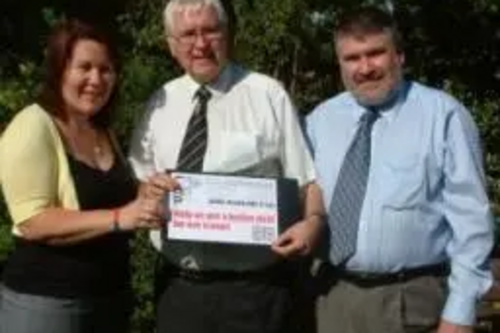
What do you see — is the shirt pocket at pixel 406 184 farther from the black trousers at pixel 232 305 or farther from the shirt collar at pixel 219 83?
the shirt collar at pixel 219 83

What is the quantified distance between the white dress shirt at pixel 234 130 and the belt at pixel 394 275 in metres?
0.40

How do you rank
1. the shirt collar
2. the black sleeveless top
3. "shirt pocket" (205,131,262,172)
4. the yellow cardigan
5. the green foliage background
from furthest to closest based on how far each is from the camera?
the green foliage background, the shirt collar, "shirt pocket" (205,131,262,172), the black sleeveless top, the yellow cardigan

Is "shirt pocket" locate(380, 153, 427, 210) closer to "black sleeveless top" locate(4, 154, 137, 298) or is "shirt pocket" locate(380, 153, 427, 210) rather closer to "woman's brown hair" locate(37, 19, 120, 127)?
"black sleeveless top" locate(4, 154, 137, 298)

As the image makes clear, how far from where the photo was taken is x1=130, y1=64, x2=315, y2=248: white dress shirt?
5465mm

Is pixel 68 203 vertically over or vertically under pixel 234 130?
under

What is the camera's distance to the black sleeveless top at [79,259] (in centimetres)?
531

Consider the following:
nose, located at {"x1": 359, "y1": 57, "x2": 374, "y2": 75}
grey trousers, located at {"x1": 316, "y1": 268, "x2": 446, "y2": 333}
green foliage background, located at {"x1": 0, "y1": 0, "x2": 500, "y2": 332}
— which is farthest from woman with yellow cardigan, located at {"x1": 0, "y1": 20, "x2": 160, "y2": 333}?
green foliage background, located at {"x1": 0, "y1": 0, "x2": 500, "y2": 332}

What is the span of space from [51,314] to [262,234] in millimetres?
813

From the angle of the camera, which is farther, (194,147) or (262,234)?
(194,147)

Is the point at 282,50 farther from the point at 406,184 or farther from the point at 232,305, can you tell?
the point at 406,184

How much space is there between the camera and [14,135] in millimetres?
5211

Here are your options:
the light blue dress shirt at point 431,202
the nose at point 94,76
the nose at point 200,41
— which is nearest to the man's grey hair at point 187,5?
the nose at point 200,41

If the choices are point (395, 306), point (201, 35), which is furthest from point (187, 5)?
point (395, 306)

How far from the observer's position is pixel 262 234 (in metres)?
5.35
